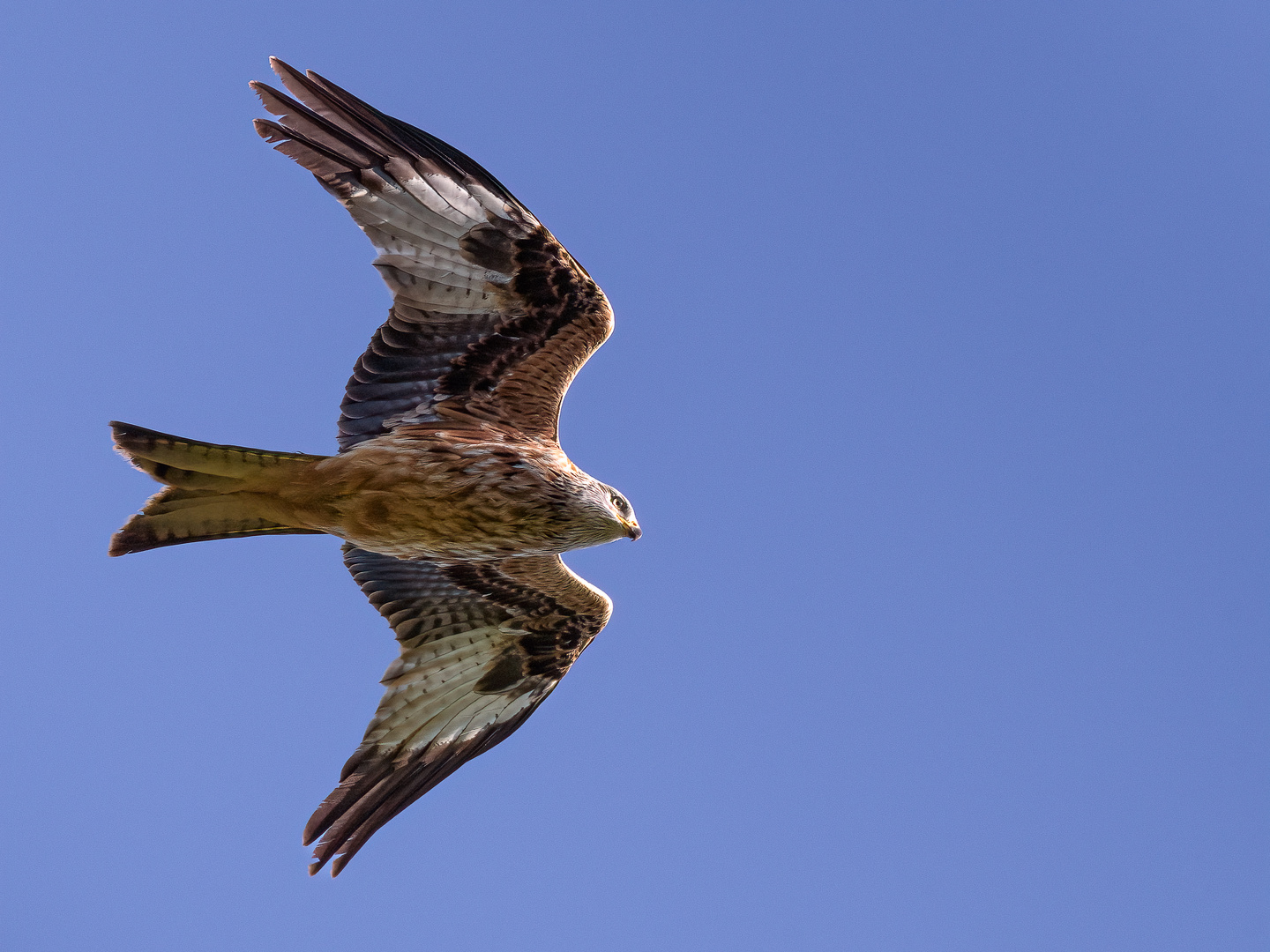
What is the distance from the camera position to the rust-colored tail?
6879mm

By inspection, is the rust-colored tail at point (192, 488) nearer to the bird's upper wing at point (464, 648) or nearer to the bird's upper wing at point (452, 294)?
the bird's upper wing at point (452, 294)

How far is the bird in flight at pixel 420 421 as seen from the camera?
7.01 meters

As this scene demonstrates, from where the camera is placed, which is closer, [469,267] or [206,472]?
[206,472]

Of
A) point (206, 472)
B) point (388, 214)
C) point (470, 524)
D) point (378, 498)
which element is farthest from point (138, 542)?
point (388, 214)

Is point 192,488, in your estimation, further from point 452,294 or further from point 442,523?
point 452,294

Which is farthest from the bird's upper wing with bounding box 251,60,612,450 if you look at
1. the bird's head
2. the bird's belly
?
the bird's head

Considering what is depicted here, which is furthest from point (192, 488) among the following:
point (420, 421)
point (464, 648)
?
point (464, 648)

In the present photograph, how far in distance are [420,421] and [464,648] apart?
2104 millimetres

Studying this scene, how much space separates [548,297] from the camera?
763cm

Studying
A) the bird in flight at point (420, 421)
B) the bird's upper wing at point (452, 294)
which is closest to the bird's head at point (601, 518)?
the bird in flight at point (420, 421)

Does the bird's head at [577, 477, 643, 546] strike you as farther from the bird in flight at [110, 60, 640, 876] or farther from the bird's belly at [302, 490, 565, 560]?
the bird's belly at [302, 490, 565, 560]

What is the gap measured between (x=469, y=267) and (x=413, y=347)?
26.3 inches

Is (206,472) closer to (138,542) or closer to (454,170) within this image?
(138,542)

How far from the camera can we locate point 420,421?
7598 millimetres
